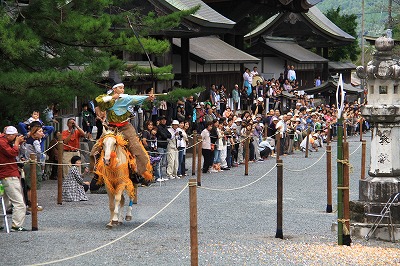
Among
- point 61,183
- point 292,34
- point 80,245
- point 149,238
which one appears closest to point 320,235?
point 149,238

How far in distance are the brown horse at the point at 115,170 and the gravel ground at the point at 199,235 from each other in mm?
392

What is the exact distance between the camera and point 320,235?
43.1 ft

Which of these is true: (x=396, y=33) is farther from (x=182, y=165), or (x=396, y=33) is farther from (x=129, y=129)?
(x=129, y=129)

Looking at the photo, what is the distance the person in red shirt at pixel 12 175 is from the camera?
41.7 ft

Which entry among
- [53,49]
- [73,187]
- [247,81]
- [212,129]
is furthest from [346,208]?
[247,81]

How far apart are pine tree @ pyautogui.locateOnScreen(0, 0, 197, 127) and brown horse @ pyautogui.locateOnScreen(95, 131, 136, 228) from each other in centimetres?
225

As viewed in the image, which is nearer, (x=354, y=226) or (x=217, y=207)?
(x=354, y=226)

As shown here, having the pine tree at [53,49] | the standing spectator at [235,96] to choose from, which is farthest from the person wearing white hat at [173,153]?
the standing spectator at [235,96]

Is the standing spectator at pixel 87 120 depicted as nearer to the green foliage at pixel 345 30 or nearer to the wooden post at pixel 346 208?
the wooden post at pixel 346 208

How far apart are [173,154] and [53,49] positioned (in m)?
4.68

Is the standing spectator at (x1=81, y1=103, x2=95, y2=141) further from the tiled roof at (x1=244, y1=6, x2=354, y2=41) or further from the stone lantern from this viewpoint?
the tiled roof at (x1=244, y1=6, x2=354, y2=41)

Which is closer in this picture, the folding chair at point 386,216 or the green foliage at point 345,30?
the folding chair at point 386,216

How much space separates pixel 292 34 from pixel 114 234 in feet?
115

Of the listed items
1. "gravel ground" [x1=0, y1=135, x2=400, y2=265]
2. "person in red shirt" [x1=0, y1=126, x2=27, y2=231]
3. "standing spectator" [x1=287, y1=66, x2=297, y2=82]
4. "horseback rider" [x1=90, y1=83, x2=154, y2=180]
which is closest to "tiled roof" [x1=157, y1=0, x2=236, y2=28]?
"gravel ground" [x1=0, y1=135, x2=400, y2=265]
